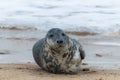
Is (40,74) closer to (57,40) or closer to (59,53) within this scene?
(59,53)

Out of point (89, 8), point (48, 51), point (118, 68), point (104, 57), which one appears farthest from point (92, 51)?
point (89, 8)

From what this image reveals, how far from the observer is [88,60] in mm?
7438

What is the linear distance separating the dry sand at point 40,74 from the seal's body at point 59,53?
0.10 metres

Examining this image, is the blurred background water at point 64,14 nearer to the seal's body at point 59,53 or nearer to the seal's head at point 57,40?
the seal's body at point 59,53

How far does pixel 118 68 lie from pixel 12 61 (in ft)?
5.48

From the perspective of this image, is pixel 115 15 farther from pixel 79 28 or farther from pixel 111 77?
pixel 111 77

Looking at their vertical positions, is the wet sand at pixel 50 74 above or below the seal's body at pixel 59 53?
below

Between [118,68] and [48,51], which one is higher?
[48,51]

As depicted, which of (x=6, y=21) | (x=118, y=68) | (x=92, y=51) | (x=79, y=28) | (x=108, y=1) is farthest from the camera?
(x=108, y=1)

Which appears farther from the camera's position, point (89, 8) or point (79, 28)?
point (89, 8)

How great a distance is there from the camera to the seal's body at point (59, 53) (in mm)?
5975

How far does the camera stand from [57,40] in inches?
230

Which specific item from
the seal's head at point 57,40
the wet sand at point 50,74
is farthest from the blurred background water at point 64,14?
the seal's head at point 57,40

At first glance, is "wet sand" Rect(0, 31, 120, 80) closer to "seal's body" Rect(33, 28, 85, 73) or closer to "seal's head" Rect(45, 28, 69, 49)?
"seal's body" Rect(33, 28, 85, 73)
